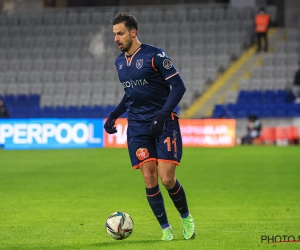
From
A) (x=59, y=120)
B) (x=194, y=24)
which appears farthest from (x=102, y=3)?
(x=59, y=120)

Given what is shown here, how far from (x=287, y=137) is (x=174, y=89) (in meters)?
20.3

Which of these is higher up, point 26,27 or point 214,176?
point 26,27

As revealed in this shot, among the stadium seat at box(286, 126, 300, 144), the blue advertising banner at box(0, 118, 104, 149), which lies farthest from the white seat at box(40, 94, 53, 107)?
the stadium seat at box(286, 126, 300, 144)

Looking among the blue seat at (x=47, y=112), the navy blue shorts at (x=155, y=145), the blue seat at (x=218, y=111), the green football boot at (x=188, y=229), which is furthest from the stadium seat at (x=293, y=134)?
the navy blue shorts at (x=155, y=145)

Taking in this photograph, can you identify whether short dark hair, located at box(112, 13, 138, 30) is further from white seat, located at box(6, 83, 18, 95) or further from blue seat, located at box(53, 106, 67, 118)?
white seat, located at box(6, 83, 18, 95)

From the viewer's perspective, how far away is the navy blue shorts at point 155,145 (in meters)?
7.31

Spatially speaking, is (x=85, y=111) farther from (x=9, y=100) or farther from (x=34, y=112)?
(x=9, y=100)

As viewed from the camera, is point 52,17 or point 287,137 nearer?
point 287,137

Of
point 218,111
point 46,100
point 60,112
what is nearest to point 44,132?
point 60,112

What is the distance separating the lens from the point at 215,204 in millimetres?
10820

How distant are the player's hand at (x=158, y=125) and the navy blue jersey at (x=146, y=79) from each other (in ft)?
1.02

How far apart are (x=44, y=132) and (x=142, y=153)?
17.7m

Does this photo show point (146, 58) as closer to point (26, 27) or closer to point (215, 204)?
point (215, 204)

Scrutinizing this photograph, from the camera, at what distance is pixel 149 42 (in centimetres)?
3341
